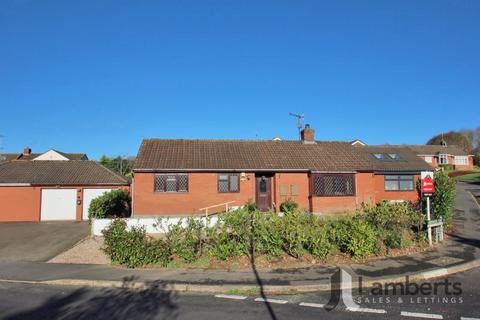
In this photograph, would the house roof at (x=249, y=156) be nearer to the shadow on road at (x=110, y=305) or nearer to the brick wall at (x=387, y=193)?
the brick wall at (x=387, y=193)

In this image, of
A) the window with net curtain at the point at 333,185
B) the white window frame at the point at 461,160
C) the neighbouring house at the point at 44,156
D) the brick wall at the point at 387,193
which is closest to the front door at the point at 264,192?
the window with net curtain at the point at 333,185

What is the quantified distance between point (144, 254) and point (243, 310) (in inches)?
171

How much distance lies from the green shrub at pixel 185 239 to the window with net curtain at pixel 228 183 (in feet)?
32.5

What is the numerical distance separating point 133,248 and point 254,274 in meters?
3.56

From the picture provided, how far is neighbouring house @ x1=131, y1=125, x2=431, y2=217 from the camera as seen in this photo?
63.5 ft

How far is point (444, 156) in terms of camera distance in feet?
191

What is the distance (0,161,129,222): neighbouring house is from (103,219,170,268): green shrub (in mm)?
14941

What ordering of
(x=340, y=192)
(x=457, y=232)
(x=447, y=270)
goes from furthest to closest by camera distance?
(x=340, y=192), (x=457, y=232), (x=447, y=270)

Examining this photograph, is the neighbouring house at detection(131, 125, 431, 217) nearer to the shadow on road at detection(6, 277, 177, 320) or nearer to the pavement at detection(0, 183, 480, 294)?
the pavement at detection(0, 183, 480, 294)

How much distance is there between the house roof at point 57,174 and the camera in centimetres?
2333

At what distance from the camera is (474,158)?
6438 cm

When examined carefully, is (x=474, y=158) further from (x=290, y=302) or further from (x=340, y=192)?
(x=290, y=302)

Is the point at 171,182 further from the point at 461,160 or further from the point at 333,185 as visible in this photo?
the point at 461,160

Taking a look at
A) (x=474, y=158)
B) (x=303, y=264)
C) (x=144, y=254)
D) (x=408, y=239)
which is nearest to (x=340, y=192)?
(x=408, y=239)
